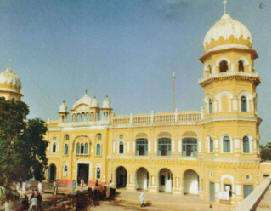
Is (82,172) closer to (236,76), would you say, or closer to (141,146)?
(141,146)

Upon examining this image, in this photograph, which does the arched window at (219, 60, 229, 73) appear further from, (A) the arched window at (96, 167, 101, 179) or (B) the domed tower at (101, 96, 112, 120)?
(A) the arched window at (96, 167, 101, 179)

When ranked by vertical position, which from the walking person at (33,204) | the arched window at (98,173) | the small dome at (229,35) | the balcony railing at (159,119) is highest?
the small dome at (229,35)

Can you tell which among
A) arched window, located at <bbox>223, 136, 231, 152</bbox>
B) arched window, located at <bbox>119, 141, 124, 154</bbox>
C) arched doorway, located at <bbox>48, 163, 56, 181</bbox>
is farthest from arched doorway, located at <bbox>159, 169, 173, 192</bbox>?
arched doorway, located at <bbox>48, 163, 56, 181</bbox>

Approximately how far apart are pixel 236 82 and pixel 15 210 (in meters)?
21.0

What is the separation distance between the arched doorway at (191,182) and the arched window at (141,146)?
17.7 ft

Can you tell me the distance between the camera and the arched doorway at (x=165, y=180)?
3014 cm

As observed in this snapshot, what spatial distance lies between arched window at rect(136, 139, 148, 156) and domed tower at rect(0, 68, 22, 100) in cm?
1874

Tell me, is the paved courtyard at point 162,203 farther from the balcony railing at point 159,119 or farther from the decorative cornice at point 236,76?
the decorative cornice at point 236,76

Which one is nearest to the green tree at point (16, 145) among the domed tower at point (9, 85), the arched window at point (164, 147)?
the arched window at point (164, 147)

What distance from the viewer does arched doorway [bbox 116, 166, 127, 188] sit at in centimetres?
3391

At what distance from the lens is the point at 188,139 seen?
28.2 m

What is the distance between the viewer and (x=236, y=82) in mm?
23797

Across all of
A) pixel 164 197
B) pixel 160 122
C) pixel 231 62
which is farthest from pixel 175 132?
pixel 231 62

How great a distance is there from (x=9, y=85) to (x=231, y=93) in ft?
95.0
